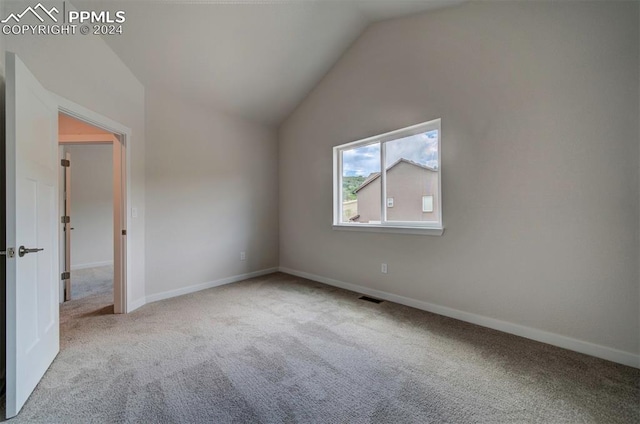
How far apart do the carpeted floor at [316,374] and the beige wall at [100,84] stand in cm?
101

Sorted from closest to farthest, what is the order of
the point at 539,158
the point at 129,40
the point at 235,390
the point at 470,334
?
the point at 235,390, the point at 539,158, the point at 470,334, the point at 129,40

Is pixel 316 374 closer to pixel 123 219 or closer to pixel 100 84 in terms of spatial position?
pixel 123 219

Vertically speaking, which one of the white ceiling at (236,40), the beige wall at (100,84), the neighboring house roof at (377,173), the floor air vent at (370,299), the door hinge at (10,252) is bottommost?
the floor air vent at (370,299)

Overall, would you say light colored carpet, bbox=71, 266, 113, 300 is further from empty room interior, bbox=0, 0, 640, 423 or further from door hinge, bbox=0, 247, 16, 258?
door hinge, bbox=0, 247, 16, 258

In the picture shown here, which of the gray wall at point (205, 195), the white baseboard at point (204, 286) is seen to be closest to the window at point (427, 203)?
the gray wall at point (205, 195)

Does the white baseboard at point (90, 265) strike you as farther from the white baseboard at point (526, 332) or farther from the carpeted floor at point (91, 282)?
the white baseboard at point (526, 332)

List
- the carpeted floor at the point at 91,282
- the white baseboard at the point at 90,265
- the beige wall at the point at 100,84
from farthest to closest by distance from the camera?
the white baseboard at the point at 90,265, the carpeted floor at the point at 91,282, the beige wall at the point at 100,84

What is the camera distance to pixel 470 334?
7.89 feet

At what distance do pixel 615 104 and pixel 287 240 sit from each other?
→ 4143mm

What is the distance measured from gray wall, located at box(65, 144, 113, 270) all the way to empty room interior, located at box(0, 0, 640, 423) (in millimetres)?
1708

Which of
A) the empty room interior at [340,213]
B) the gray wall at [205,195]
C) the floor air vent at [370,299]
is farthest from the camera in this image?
the gray wall at [205,195]

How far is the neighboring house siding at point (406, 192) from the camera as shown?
3.01 m

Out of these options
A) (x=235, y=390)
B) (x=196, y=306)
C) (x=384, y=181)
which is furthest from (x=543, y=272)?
(x=196, y=306)

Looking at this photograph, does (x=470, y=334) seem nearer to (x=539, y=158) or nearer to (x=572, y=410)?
(x=572, y=410)
